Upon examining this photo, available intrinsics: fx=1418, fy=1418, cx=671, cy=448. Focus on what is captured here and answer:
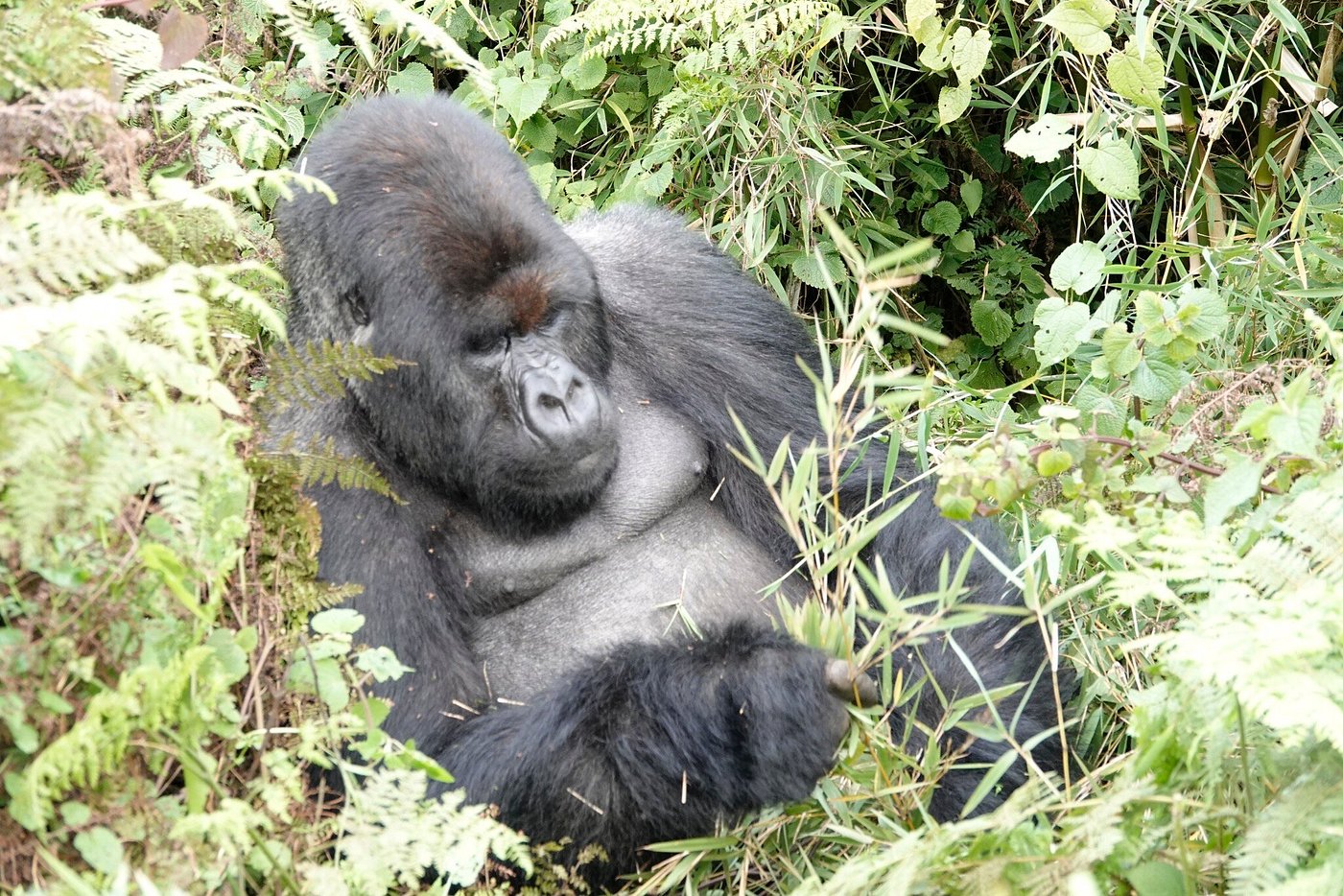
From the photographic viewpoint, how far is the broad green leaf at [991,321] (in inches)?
177

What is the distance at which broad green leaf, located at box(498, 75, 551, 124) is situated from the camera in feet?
13.7

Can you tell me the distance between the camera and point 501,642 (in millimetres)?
3041

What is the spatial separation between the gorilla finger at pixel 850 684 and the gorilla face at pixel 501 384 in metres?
0.71

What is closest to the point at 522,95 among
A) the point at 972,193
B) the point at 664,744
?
the point at 972,193

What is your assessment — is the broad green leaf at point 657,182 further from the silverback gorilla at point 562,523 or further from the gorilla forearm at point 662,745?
the gorilla forearm at point 662,745

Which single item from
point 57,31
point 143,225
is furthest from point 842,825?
point 57,31

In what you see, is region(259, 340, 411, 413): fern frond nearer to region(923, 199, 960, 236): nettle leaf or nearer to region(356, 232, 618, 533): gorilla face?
region(356, 232, 618, 533): gorilla face

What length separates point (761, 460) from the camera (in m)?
2.86

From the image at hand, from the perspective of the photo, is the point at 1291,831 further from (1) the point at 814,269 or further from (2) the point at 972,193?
(2) the point at 972,193

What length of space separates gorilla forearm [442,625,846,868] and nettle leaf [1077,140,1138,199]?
1674 millimetres

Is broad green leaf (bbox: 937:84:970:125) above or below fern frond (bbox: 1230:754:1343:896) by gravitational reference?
above

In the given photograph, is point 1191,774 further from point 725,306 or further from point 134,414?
point 725,306

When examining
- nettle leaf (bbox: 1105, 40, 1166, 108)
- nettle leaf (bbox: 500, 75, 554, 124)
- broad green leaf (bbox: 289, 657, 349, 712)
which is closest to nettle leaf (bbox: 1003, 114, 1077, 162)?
nettle leaf (bbox: 1105, 40, 1166, 108)

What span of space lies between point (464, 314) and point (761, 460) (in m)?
0.66
